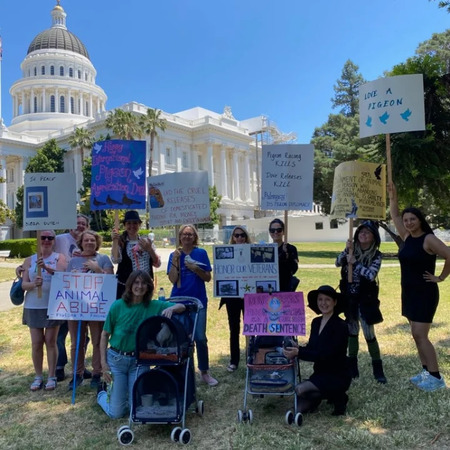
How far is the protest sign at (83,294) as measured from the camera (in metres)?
5.05

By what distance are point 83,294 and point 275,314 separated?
7.33 ft

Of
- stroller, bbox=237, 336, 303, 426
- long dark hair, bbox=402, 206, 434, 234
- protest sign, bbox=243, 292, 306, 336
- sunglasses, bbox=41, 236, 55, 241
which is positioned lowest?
stroller, bbox=237, 336, 303, 426

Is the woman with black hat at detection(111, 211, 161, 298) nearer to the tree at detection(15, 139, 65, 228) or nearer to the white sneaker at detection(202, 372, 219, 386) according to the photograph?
the white sneaker at detection(202, 372, 219, 386)

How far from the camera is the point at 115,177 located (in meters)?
5.66

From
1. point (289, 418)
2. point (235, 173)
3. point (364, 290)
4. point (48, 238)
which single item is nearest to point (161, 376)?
point (289, 418)

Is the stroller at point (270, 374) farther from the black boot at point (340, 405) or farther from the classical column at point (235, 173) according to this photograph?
the classical column at point (235, 173)

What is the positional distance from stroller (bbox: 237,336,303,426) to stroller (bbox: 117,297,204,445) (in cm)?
64

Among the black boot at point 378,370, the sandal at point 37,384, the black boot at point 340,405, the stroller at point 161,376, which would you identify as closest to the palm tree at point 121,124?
the sandal at point 37,384

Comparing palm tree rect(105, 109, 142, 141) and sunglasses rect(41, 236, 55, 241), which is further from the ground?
palm tree rect(105, 109, 142, 141)

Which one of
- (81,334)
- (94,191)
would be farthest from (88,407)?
(94,191)

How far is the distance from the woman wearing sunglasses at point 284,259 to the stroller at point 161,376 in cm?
173

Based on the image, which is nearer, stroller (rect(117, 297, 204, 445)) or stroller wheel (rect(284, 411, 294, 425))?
stroller (rect(117, 297, 204, 445))

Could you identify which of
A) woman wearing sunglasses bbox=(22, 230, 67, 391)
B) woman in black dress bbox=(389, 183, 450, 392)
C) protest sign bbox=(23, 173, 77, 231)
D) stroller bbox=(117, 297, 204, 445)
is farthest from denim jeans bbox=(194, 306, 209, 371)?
woman in black dress bbox=(389, 183, 450, 392)

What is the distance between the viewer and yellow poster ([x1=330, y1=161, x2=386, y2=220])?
18.4 ft
